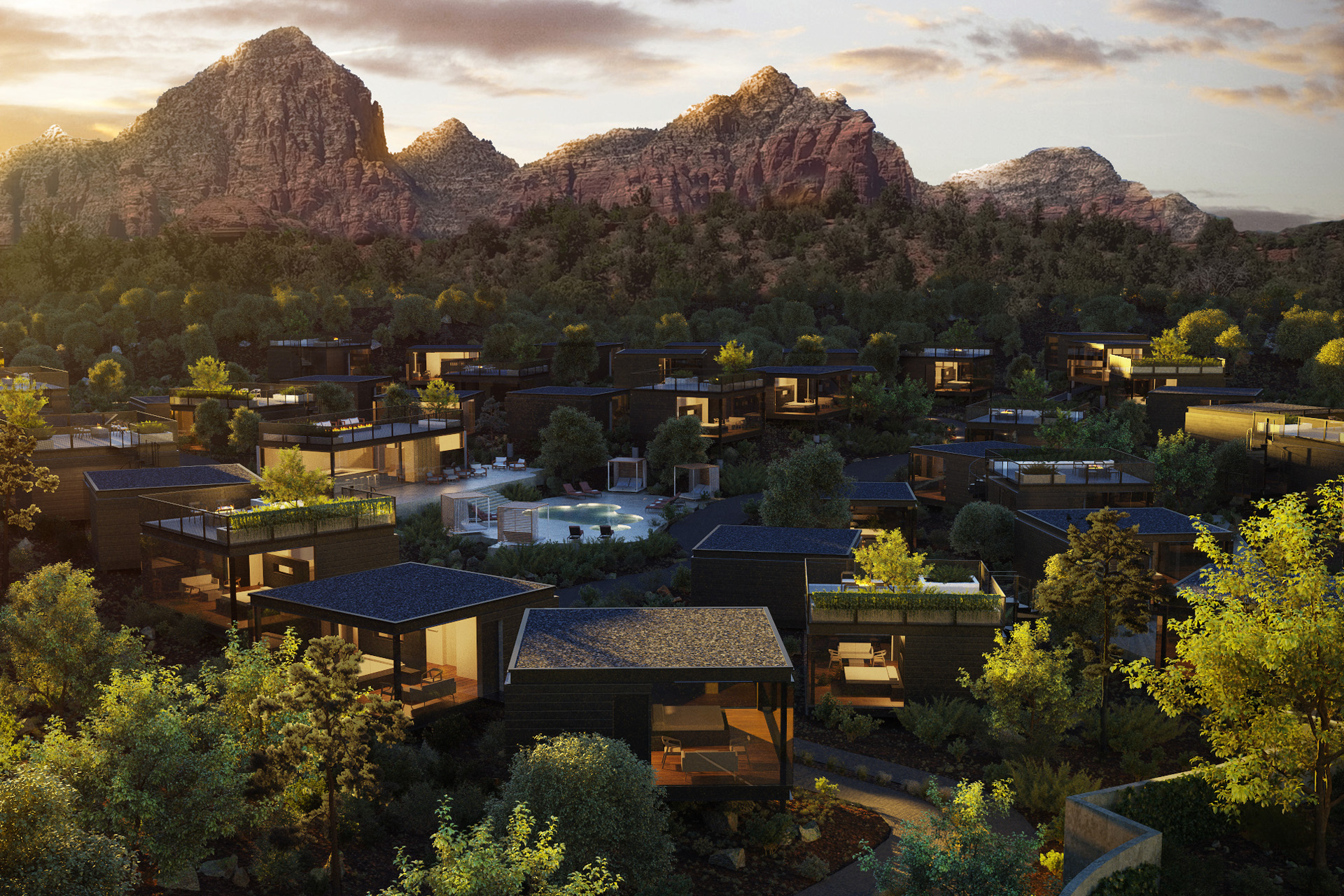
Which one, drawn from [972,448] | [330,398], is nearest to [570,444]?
[330,398]

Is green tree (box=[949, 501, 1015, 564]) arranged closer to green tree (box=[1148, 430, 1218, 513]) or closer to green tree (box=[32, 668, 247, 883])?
Result: green tree (box=[1148, 430, 1218, 513])

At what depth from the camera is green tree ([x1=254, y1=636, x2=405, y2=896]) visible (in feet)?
37.4

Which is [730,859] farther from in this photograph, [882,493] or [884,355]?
[884,355]

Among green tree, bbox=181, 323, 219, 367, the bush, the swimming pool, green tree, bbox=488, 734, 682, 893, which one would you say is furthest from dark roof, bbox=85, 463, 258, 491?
green tree, bbox=181, 323, 219, 367

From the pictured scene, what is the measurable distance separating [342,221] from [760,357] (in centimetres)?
15396

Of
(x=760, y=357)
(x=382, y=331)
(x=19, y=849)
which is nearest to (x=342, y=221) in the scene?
(x=382, y=331)

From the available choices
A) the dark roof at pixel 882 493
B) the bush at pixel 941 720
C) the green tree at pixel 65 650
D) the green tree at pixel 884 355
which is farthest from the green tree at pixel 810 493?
the green tree at pixel 884 355

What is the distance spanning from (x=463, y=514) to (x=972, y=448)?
18434mm

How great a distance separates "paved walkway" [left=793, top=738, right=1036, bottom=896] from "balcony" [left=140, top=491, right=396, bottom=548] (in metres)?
11.1

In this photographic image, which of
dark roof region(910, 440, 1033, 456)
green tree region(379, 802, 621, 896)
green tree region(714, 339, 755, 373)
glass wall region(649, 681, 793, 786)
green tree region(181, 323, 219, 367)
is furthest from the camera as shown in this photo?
green tree region(181, 323, 219, 367)

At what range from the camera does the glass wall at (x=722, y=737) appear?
1455 cm

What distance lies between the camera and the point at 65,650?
54.9 ft

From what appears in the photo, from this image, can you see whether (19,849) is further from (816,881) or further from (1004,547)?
(1004,547)

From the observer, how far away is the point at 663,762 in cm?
1477
